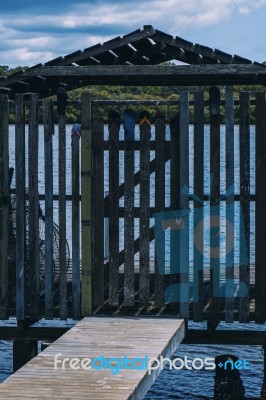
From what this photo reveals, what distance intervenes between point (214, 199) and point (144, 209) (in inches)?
29.9

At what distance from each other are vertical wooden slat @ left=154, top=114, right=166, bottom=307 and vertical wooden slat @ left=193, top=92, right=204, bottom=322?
1.15 feet

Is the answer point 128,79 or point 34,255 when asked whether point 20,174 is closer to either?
point 34,255

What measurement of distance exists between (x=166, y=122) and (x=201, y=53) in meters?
1.84

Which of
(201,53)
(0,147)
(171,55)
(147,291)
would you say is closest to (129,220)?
(147,291)

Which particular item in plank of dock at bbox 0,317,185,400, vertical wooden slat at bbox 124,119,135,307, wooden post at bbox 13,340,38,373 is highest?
vertical wooden slat at bbox 124,119,135,307

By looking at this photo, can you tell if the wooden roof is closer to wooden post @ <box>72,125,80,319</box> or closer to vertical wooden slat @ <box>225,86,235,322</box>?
vertical wooden slat @ <box>225,86,235,322</box>

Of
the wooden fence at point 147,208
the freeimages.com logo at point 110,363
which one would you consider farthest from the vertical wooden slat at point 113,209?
the freeimages.com logo at point 110,363

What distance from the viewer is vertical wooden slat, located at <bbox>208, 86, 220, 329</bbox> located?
10992mm

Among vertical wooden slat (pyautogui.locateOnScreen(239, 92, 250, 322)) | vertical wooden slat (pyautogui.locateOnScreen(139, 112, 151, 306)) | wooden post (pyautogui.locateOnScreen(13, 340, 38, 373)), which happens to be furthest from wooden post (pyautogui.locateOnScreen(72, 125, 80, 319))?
vertical wooden slat (pyautogui.locateOnScreen(239, 92, 250, 322))

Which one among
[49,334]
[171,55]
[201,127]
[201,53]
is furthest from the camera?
[171,55]

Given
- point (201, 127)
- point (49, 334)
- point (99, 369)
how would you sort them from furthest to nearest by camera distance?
point (49, 334) < point (201, 127) < point (99, 369)

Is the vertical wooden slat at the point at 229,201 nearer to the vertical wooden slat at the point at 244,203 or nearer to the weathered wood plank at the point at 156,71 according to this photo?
the vertical wooden slat at the point at 244,203

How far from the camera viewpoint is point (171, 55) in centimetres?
1384

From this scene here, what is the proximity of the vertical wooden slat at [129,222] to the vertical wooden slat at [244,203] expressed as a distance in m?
1.17
